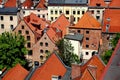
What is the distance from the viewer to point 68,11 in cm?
7050

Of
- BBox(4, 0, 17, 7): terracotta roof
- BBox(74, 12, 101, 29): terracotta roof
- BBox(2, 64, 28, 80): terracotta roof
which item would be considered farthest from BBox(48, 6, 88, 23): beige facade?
BBox(2, 64, 28, 80): terracotta roof

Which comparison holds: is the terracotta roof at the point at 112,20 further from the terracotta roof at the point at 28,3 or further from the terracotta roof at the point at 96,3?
the terracotta roof at the point at 28,3

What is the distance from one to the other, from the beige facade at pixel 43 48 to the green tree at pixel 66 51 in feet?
5.58

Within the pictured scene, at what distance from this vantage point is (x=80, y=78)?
2767 centimetres

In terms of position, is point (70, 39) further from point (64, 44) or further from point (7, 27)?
point (7, 27)

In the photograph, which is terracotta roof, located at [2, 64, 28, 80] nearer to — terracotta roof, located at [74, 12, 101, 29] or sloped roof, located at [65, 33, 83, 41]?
sloped roof, located at [65, 33, 83, 41]

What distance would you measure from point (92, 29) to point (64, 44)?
8042mm

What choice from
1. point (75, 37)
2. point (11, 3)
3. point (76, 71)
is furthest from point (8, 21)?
point (76, 71)

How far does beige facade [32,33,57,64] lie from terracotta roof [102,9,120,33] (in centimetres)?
966

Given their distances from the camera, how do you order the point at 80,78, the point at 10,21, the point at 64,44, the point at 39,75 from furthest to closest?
the point at 10,21 < the point at 64,44 < the point at 39,75 < the point at 80,78

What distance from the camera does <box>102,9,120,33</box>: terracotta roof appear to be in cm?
5104

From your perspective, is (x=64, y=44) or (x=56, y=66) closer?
(x=56, y=66)

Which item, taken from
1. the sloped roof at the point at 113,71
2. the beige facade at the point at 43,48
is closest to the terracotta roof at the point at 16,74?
the beige facade at the point at 43,48

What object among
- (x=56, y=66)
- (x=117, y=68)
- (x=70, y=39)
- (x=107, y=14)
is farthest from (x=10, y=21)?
(x=117, y=68)
